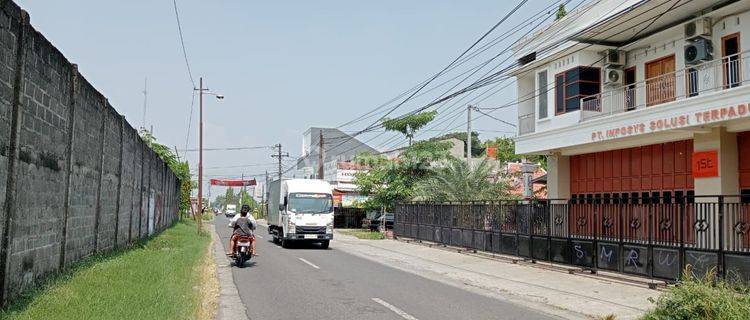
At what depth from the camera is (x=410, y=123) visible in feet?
134

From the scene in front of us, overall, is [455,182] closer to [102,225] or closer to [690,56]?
[690,56]

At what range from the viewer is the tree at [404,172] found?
38.3 meters

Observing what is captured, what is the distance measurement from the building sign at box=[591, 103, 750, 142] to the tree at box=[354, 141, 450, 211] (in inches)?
687

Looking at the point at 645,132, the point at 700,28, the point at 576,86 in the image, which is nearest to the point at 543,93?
the point at 576,86

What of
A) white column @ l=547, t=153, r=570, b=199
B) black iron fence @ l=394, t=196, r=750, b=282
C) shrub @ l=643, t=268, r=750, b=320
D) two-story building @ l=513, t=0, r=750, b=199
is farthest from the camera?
white column @ l=547, t=153, r=570, b=199

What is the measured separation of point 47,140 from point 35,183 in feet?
2.95

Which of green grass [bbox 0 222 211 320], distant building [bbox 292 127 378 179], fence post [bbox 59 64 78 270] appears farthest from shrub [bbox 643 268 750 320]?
distant building [bbox 292 127 378 179]

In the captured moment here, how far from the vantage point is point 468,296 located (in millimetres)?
11945

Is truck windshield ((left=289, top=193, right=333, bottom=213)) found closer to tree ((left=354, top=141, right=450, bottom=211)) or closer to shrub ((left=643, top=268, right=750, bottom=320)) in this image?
tree ((left=354, top=141, right=450, bottom=211))

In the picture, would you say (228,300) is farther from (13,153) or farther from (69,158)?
(13,153)

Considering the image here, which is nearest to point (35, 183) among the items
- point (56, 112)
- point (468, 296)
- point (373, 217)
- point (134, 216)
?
point (56, 112)

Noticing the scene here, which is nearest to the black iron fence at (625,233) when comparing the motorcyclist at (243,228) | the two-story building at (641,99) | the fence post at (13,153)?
the two-story building at (641,99)

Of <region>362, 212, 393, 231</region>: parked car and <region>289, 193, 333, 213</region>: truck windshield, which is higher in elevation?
<region>289, 193, 333, 213</region>: truck windshield

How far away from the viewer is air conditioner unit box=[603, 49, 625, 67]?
21484 millimetres
